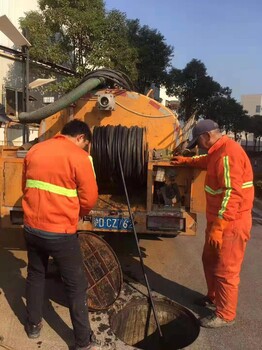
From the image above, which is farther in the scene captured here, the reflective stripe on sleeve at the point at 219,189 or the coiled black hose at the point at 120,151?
the coiled black hose at the point at 120,151

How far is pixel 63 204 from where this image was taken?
9.98 ft

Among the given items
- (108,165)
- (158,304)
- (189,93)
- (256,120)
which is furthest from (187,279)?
(256,120)

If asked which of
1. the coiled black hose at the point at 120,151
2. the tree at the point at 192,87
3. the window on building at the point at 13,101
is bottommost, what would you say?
the coiled black hose at the point at 120,151

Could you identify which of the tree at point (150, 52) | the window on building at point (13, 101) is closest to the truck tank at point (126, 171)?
the window on building at point (13, 101)

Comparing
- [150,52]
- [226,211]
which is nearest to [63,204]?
[226,211]

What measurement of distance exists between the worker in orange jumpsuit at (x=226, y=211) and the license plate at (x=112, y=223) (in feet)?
3.39

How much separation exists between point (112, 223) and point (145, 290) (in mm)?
855

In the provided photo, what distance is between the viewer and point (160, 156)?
16.1 feet

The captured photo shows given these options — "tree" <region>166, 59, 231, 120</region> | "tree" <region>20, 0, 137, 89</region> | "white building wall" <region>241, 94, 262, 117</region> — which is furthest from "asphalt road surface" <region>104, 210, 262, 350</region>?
"white building wall" <region>241, 94, 262, 117</region>

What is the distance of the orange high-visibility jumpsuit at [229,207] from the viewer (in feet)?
11.3

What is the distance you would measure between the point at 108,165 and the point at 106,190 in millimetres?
652

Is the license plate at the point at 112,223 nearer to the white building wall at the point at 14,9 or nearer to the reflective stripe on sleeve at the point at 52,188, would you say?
the reflective stripe on sleeve at the point at 52,188

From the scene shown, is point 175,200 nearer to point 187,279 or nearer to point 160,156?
point 160,156

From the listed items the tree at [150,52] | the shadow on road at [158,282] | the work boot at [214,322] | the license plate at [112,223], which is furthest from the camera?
the tree at [150,52]
